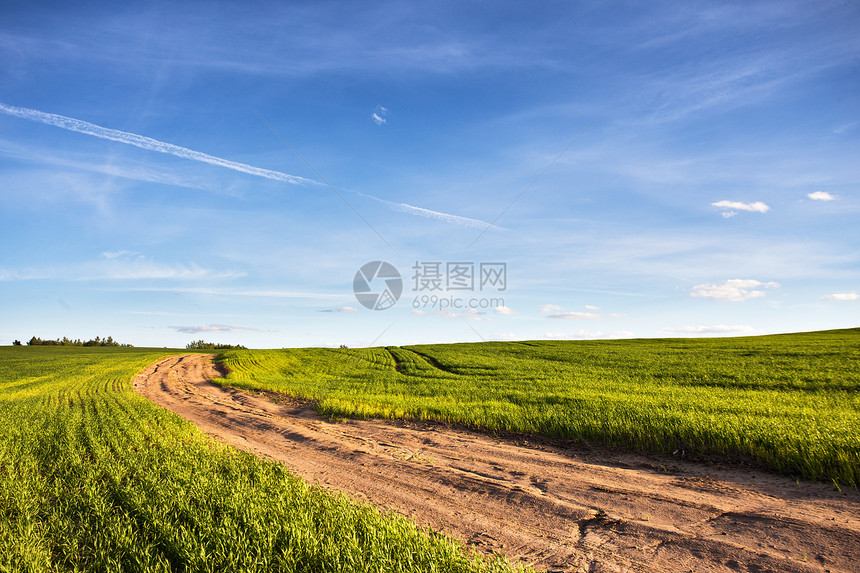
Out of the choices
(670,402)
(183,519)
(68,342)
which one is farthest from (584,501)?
(68,342)

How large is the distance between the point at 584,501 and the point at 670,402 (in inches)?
361

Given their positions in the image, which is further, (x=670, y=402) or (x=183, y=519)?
(x=670, y=402)

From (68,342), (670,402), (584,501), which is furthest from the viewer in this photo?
(68,342)

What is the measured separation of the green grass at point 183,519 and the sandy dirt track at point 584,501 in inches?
47.5

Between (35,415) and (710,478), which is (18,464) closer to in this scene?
(35,415)

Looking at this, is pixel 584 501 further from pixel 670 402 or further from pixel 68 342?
pixel 68 342

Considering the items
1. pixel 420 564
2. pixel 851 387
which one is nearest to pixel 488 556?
pixel 420 564

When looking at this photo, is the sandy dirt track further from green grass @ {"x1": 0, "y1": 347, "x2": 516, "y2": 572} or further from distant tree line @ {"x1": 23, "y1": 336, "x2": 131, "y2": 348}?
distant tree line @ {"x1": 23, "y1": 336, "x2": 131, "y2": 348}

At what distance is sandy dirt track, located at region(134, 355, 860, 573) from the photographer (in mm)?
5125

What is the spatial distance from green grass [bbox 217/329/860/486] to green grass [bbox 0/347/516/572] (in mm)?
7246

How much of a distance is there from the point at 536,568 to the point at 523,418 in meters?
8.11

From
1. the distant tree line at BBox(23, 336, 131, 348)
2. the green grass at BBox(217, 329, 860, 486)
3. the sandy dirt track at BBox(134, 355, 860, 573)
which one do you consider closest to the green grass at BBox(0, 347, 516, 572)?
the sandy dirt track at BBox(134, 355, 860, 573)

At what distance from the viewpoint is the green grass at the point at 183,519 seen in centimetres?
451

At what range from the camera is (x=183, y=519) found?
5.82m
